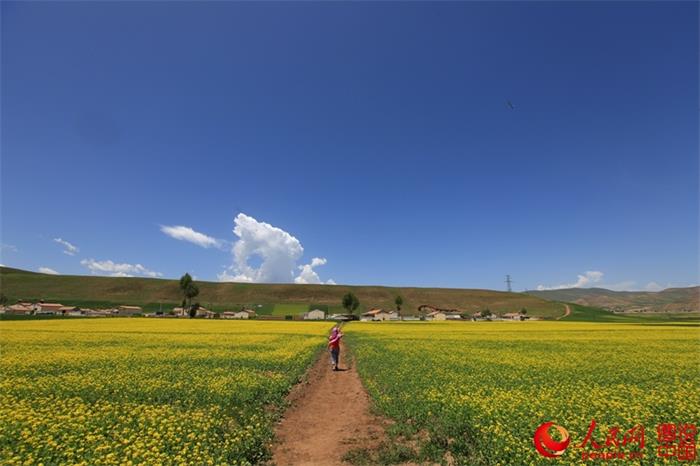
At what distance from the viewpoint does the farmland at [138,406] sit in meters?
8.30

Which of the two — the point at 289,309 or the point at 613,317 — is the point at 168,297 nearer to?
the point at 289,309

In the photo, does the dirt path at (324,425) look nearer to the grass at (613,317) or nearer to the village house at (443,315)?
the grass at (613,317)

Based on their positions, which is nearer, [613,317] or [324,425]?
[324,425]

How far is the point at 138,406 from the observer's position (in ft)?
38.3

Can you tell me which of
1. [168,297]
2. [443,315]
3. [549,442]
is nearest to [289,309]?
[168,297]

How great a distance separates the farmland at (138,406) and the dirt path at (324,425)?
2.42 ft

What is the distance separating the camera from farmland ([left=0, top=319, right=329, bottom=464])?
830 cm

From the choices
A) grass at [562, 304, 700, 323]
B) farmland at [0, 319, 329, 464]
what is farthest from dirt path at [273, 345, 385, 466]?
grass at [562, 304, 700, 323]

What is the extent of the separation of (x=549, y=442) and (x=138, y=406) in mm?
12569

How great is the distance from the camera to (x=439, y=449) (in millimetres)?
9578

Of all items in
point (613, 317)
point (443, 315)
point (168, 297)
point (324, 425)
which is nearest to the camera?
point (324, 425)

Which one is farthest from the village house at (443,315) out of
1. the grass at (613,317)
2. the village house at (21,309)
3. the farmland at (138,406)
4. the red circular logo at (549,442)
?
the village house at (21,309)

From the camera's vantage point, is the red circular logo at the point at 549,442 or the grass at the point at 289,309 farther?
the grass at the point at 289,309

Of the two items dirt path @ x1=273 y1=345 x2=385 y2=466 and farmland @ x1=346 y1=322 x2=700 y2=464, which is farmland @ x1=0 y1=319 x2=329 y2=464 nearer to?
dirt path @ x1=273 y1=345 x2=385 y2=466
